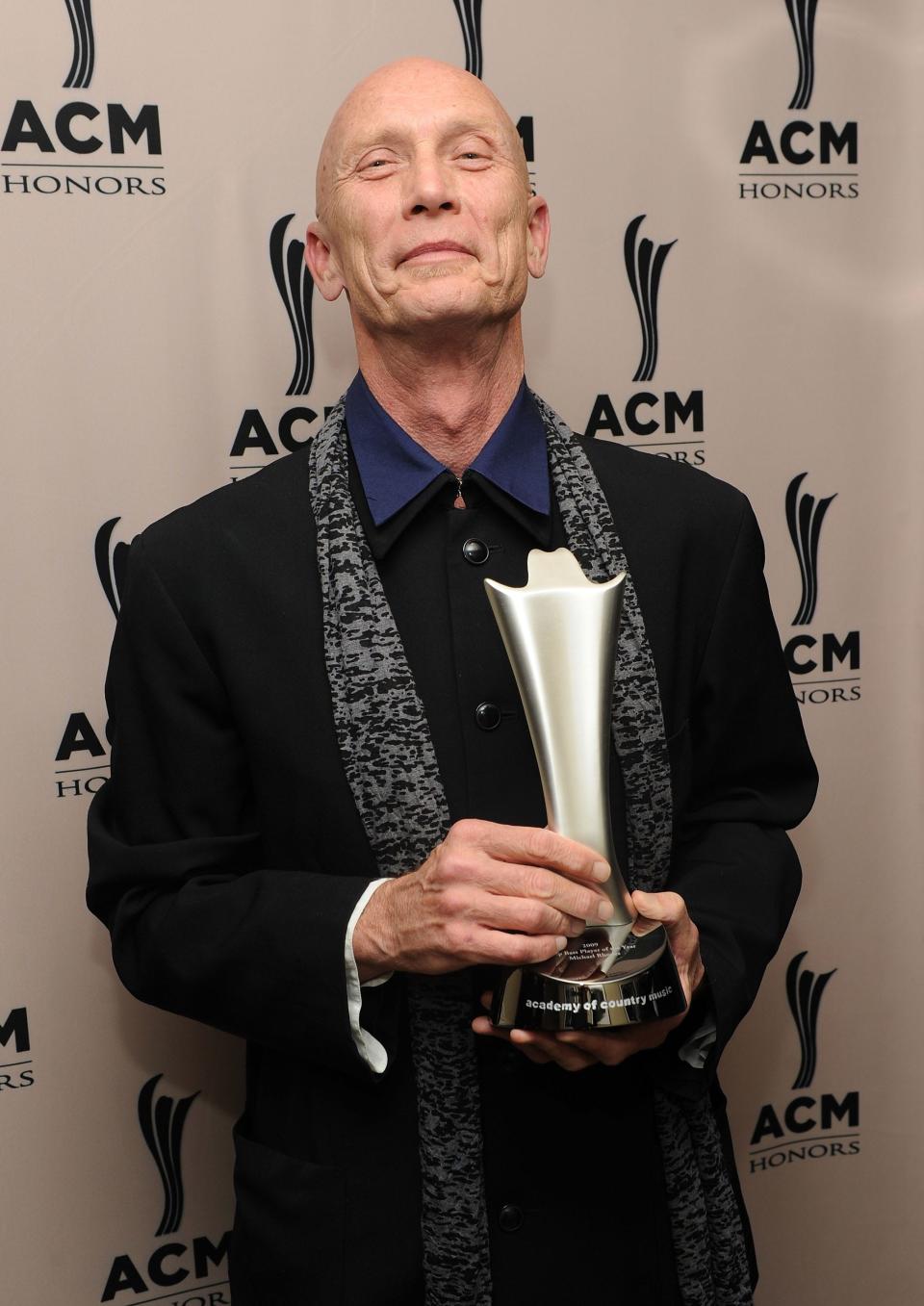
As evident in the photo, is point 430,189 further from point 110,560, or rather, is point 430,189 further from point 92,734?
point 92,734

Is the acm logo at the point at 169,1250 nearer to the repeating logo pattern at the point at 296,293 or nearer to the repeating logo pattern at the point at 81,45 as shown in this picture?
the repeating logo pattern at the point at 296,293

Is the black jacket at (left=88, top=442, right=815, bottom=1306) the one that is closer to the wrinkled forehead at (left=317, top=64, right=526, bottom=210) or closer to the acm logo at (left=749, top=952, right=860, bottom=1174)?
the wrinkled forehead at (left=317, top=64, right=526, bottom=210)

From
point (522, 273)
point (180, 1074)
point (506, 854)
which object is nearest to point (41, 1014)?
point (180, 1074)

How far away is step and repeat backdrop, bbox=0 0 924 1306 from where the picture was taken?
125cm

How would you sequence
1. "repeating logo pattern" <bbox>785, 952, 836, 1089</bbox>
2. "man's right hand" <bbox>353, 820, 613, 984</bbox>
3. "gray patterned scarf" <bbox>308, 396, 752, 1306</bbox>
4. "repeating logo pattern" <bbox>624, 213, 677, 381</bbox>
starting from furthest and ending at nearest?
"repeating logo pattern" <bbox>785, 952, 836, 1089</bbox> < "repeating logo pattern" <bbox>624, 213, 677, 381</bbox> < "gray patterned scarf" <bbox>308, 396, 752, 1306</bbox> < "man's right hand" <bbox>353, 820, 613, 984</bbox>

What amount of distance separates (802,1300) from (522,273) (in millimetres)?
1256

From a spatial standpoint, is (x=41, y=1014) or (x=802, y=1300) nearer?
(x=41, y=1014)

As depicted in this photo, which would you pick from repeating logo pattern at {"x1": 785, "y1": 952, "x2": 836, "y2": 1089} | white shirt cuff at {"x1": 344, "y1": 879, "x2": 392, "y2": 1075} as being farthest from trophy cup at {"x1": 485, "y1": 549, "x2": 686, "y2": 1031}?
repeating logo pattern at {"x1": 785, "y1": 952, "x2": 836, "y2": 1089}

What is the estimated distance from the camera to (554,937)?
799mm

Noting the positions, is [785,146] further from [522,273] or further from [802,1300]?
[802,1300]

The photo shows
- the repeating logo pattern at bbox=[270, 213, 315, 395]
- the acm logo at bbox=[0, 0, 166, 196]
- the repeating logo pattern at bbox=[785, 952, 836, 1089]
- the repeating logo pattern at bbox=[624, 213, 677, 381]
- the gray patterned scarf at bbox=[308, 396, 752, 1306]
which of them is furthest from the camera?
the repeating logo pattern at bbox=[785, 952, 836, 1089]

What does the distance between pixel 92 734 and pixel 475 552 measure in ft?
1.70

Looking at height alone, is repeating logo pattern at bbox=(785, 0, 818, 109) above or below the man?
above

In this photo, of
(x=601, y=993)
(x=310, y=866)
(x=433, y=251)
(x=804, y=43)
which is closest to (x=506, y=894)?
(x=601, y=993)
